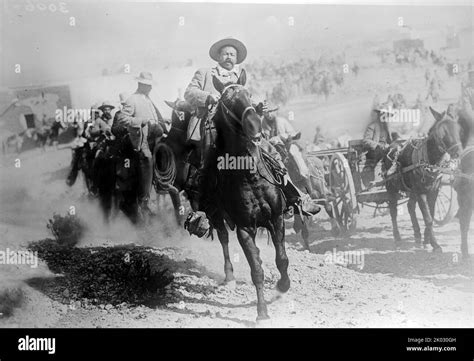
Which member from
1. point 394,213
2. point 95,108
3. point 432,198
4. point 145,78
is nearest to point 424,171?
point 432,198

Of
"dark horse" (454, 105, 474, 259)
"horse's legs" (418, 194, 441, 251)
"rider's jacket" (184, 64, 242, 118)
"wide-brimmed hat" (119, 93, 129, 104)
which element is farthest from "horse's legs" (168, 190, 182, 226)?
"dark horse" (454, 105, 474, 259)

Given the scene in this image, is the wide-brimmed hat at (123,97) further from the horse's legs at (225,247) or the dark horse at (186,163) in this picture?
the horse's legs at (225,247)

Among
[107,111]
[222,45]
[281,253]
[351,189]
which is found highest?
[222,45]

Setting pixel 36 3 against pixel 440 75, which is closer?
pixel 36 3

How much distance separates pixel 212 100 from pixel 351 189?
5.14 ft

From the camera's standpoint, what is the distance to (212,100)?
548cm

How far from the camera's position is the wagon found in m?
5.84

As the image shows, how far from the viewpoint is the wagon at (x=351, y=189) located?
5844 mm

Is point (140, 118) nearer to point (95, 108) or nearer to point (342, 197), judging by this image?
point (95, 108)

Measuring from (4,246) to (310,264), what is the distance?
278 cm

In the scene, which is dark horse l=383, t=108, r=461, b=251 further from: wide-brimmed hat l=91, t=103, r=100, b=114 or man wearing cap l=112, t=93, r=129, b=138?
wide-brimmed hat l=91, t=103, r=100, b=114

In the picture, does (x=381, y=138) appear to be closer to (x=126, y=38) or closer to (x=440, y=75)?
(x=440, y=75)

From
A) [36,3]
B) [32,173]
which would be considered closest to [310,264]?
[32,173]

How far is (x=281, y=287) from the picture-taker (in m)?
5.60
